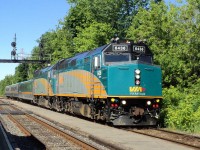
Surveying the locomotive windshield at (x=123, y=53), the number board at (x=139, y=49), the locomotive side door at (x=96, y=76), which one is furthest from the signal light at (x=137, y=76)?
the locomotive side door at (x=96, y=76)

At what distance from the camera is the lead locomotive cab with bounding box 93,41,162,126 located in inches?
652

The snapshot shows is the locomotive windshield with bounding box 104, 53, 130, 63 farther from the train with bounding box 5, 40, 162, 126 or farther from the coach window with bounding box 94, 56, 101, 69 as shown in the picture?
the coach window with bounding box 94, 56, 101, 69

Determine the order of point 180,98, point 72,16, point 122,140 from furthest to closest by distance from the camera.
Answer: point 72,16 → point 180,98 → point 122,140

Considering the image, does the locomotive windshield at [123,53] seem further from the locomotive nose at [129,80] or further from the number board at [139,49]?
the locomotive nose at [129,80]

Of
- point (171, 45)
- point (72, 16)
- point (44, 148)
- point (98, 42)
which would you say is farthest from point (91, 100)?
point (72, 16)

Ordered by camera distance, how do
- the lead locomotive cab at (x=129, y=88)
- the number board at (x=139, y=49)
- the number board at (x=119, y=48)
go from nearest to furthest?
the lead locomotive cab at (x=129, y=88)
the number board at (x=119, y=48)
the number board at (x=139, y=49)

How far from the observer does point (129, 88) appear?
655 inches

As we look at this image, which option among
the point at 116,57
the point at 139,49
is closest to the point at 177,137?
the point at 116,57

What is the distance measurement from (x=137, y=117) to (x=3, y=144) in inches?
296

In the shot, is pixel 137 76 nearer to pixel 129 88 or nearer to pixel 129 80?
pixel 129 80

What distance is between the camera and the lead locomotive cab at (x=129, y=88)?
16.6 m

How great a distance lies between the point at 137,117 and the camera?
55.4 ft

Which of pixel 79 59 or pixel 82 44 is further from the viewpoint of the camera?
pixel 82 44

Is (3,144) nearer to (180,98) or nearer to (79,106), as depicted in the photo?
(79,106)
